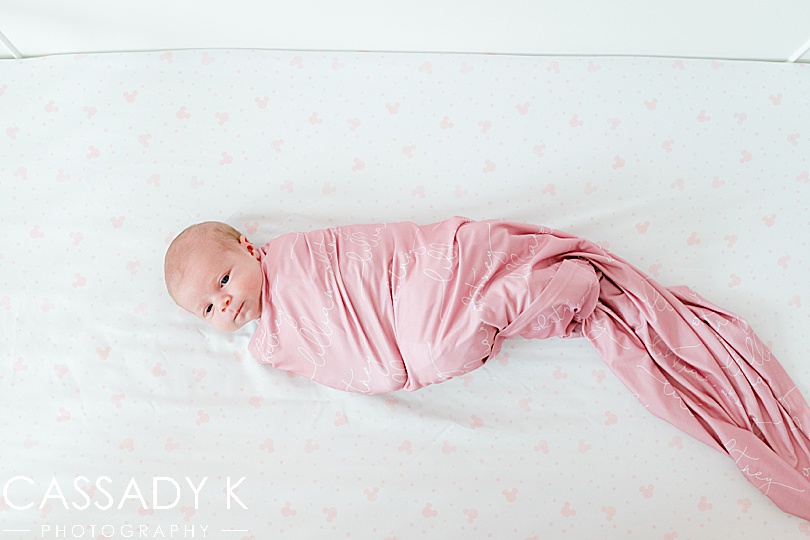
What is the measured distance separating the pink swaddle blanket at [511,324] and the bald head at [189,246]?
10 centimetres

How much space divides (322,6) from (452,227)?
61 cm

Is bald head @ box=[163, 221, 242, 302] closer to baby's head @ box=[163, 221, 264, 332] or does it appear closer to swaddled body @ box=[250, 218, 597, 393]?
baby's head @ box=[163, 221, 264, 332]

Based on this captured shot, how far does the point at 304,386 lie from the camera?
1.47m

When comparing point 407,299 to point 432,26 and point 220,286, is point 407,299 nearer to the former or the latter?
point 220,286

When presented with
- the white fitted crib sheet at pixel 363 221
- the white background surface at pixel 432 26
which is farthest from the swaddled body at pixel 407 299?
the white background surface at pixel 432 26

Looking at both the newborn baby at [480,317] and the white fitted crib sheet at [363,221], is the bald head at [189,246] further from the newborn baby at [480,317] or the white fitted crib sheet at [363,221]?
the white fitted crib sheet at [363,221]

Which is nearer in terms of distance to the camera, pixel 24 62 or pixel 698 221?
pixel 698 221

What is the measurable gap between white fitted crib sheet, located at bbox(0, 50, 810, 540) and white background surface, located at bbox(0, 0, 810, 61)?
4 cm

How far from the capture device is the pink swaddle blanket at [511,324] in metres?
1.31

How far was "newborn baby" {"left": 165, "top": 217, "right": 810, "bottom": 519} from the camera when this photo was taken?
1.32 meters

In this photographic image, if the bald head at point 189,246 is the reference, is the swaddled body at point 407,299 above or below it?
below

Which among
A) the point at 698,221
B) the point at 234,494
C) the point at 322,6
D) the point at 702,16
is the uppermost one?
the point at 322,6

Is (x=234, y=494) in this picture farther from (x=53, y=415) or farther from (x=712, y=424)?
(x=712, y=424)

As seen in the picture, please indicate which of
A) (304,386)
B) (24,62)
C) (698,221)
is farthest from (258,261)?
(698,221)
